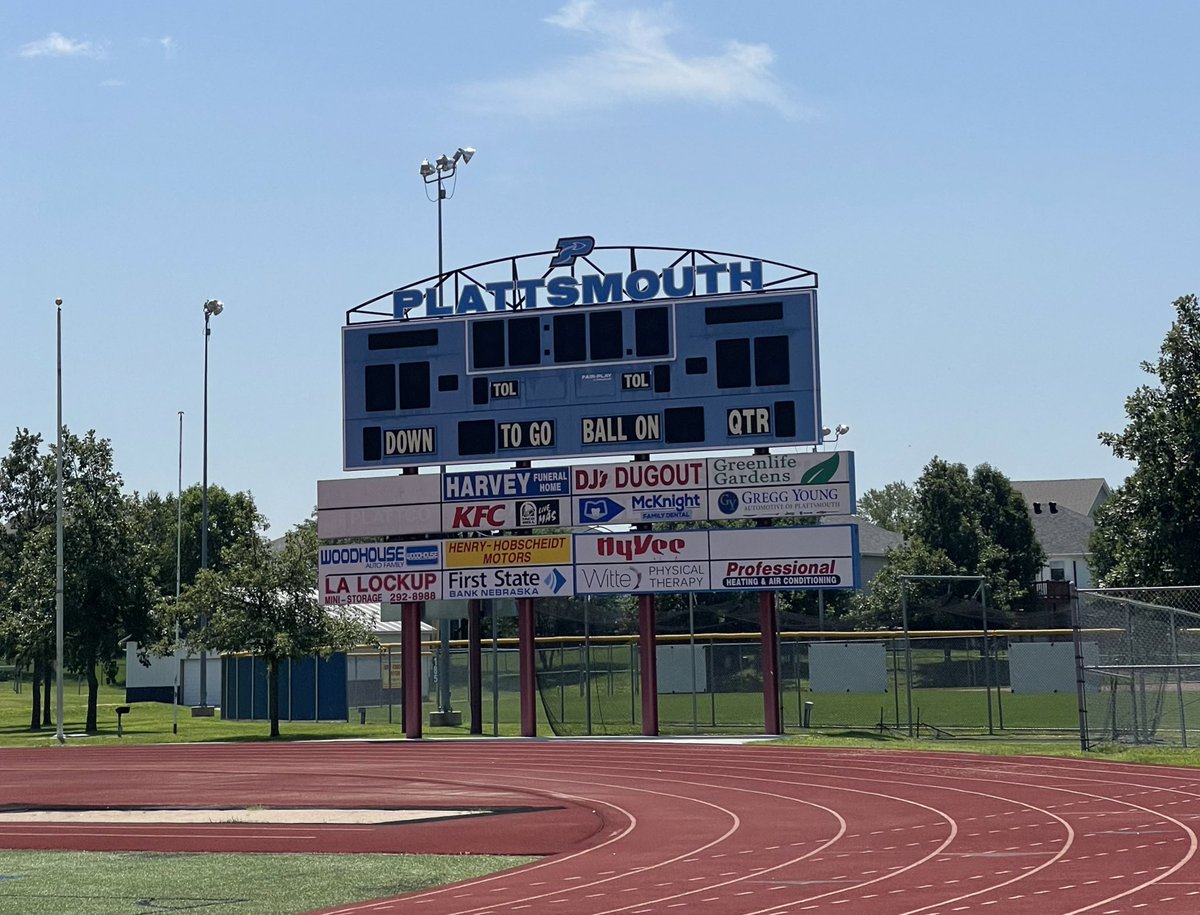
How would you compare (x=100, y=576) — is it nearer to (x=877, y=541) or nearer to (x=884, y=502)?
(x=877, y=541)

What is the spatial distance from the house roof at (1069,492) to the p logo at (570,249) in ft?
305

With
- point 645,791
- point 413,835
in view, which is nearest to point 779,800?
point 645,791

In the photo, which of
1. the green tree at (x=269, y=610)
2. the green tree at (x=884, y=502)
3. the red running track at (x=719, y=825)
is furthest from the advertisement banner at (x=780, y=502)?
the green tree at (x=884, y=502)

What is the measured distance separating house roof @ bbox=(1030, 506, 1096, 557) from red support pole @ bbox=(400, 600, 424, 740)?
259 feet

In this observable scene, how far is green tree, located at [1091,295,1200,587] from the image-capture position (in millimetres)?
48062

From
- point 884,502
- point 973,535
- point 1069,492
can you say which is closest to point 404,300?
point 973,535

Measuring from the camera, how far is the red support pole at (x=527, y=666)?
4347 cm

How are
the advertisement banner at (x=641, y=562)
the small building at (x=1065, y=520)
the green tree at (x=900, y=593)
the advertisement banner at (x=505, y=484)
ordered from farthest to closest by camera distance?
the small building at (x=1065, y=520)
the green tree at (x=900, y=593)
the advertisement banner at (x=505, y=484)
the advertisement banner at (x=641, y=562)

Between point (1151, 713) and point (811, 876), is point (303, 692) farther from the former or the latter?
point (811, 876)

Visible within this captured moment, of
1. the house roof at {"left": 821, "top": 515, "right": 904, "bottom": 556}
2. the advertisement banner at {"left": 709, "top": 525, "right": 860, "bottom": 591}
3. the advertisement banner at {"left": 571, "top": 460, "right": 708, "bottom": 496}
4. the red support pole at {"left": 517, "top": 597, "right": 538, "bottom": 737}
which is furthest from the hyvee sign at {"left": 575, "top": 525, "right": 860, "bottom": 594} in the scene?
the house roof at {"left": 821, "top": 515, "right": 904, "bottom": 556}

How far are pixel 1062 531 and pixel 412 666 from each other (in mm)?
83890

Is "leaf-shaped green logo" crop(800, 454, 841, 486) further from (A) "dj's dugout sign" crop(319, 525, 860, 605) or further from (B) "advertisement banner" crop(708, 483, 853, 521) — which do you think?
(A) "dj's dugout sign" crop(319, 525, 860, 605)

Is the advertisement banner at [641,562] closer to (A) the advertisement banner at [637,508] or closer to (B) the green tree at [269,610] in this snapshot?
(A) the advertisement banner at [637,508]

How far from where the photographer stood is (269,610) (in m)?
48.1
